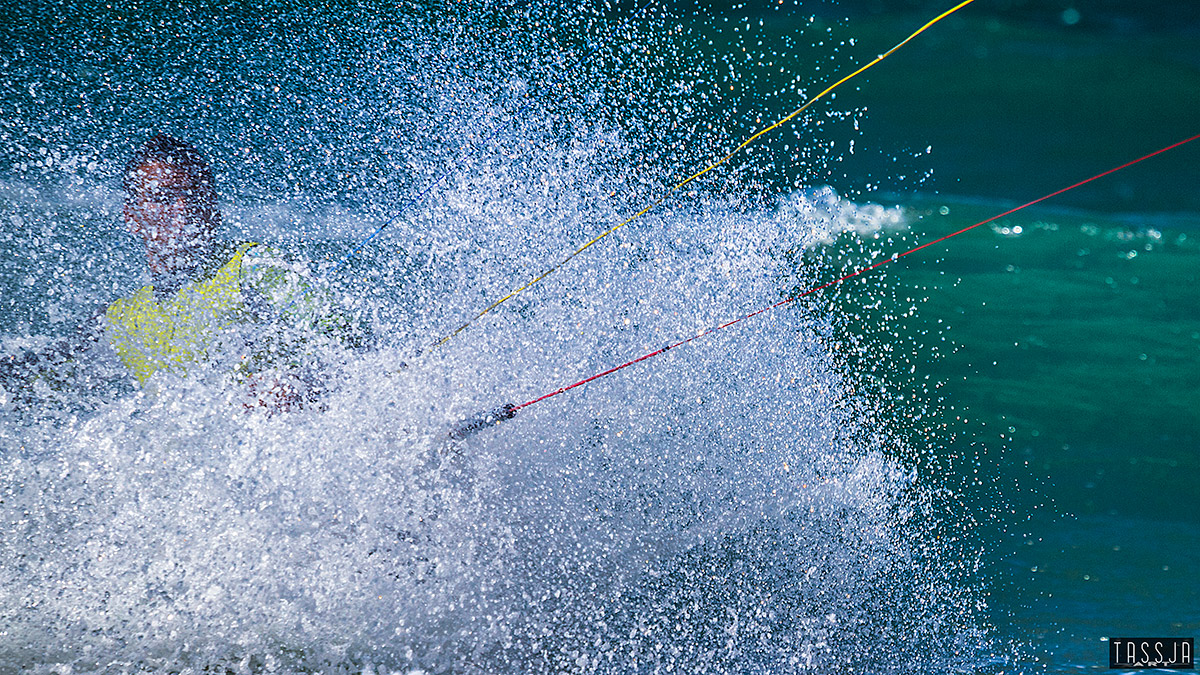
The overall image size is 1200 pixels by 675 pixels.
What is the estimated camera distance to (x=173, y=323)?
2.70m

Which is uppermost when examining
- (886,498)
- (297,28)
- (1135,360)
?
(1135,360)

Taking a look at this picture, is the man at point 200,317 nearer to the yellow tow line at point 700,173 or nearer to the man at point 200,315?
the man at point 200,315

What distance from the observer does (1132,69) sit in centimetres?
512

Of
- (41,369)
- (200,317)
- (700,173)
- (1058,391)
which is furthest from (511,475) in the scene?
(1058,391)

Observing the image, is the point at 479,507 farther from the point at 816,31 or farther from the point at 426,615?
the point at 816,31

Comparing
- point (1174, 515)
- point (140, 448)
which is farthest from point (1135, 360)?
point (140, 448)

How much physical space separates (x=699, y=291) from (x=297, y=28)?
7.24ft

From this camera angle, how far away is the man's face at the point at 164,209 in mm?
2889

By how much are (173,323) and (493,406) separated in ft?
3.61

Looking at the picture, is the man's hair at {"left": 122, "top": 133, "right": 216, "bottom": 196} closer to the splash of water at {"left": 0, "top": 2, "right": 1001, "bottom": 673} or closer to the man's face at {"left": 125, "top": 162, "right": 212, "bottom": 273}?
the man's face at {"left": 125, "top": 162, "right": 212, "bottom": 273}

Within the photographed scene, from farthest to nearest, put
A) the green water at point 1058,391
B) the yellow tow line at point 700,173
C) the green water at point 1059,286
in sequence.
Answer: the green water at point 1059,286 → the green water at point 1058,391 → the yellow tow line at point 700,173

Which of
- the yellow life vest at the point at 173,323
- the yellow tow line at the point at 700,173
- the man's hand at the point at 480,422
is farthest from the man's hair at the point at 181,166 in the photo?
the man's hand at the point at 480,422

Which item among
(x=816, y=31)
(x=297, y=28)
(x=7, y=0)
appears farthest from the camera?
(x=816, y=31)

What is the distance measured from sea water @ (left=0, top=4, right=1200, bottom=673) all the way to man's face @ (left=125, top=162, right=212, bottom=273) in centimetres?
50
